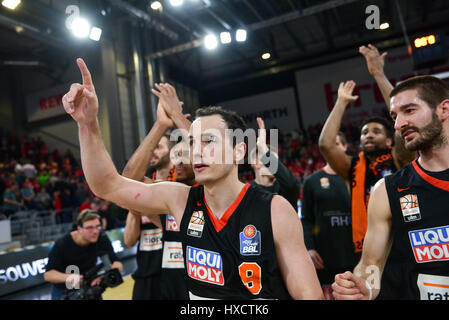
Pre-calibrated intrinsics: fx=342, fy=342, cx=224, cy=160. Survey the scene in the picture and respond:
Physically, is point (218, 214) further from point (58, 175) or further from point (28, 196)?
point (58, 175)

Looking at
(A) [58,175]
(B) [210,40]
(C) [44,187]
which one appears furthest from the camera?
(A) [58,175]

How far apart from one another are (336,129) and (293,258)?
1.62 metres

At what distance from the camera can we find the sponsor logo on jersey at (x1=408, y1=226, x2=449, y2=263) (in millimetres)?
1851

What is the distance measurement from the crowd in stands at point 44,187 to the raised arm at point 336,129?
6916mm

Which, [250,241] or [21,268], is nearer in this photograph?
[250,241]

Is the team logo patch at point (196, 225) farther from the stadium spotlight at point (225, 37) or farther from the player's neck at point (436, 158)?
the stadium spotlight at point (225, 37)

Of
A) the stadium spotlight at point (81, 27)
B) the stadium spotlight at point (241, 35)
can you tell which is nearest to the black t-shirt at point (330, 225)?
the stadium spotlight at point (81, 27)

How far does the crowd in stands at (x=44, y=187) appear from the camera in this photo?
9788mm

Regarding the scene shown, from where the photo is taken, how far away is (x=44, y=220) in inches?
391

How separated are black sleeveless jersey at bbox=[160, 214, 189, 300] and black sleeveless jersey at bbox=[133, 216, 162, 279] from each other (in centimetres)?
23

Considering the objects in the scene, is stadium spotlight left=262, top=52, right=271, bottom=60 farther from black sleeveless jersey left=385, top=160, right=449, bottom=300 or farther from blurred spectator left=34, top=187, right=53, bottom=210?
black sleeveless jersey left=385, top=160, right=449, bottom=300

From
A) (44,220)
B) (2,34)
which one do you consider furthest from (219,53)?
(44,220)

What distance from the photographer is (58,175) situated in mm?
13508

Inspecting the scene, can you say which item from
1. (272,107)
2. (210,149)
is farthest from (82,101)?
(272,107)
